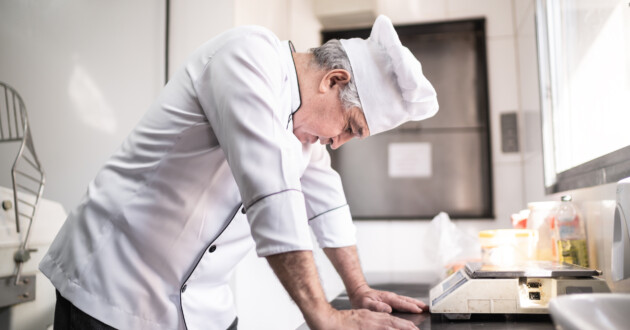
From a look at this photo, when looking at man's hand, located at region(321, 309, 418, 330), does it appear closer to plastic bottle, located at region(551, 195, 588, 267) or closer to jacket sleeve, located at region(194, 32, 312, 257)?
jacket sleeve, located at region(194, 32, 312, 257)

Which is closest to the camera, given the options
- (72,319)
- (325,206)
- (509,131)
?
(72,319)

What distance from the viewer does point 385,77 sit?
1.09 m

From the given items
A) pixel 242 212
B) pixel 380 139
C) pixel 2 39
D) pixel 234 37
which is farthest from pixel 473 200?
pixel 2 39

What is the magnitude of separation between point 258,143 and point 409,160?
6.65 ft

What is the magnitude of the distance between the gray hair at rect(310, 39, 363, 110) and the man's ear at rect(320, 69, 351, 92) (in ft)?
0.05

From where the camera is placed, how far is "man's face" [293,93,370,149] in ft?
3.51

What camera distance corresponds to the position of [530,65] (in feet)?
7.35

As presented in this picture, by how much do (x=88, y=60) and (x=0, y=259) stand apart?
80 cm

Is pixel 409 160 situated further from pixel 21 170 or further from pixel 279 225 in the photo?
pixel 279 225

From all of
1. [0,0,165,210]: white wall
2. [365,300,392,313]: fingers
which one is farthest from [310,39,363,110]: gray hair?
[0,0,165,210]: white wall

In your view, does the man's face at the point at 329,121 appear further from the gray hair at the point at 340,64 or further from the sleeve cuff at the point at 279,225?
the sleeve cuff at the point at 279,225

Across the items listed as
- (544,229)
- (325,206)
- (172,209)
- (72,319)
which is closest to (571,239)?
(544,229)

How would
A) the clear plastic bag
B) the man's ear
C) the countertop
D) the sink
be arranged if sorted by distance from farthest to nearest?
the clear plastic bag, the man's ear, the countertop, the sink

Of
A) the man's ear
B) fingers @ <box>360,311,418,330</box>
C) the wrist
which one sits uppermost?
the man's ear
